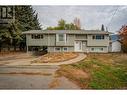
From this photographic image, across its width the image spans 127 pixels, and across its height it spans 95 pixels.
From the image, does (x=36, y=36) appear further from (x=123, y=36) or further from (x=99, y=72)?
(x=123, y=36)

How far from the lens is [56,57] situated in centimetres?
1079

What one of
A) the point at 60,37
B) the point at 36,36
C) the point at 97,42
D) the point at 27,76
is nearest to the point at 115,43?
the point at 97,42

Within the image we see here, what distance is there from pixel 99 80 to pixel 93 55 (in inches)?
32.5

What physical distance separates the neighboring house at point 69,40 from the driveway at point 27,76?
490 millimetres

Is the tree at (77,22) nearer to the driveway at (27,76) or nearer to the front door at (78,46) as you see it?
the front door at (78,46)

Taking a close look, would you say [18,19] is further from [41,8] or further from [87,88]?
[87,88]

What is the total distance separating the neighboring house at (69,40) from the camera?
1089cm

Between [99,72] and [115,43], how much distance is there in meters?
0.88

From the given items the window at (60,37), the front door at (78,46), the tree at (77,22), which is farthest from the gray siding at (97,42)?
the window at (60,37)

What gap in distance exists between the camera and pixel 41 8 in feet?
34.4

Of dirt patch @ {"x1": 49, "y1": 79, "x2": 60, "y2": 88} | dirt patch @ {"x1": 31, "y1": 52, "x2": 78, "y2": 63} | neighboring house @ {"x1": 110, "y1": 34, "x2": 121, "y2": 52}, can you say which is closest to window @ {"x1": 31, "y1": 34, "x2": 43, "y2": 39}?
dirt patch @ {"x1": 31, "y1": 52, "x2": 78, "y2": 63}

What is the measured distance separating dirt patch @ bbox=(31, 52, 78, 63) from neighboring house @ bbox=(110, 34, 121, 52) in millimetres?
985

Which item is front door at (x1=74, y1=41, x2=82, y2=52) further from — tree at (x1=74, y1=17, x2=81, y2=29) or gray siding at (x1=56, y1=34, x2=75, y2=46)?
tree at (x1=74, y1=17, x2=81, y2=29)

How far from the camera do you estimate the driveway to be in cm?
1009
